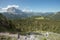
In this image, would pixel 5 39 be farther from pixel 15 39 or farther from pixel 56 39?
pixel 56 39

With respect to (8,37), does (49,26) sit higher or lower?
lower

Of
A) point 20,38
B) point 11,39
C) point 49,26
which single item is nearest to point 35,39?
point 20,38

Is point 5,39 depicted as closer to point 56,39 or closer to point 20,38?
Result: point 20,38

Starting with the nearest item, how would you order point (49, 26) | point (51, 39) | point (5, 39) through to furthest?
point (5, 39) → point (51, 39) → point (49, 26)

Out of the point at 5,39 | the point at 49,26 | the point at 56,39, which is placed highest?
the point at 5,39

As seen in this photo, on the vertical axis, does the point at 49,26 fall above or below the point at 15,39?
below

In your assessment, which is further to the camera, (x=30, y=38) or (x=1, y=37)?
(x=30, y=38)

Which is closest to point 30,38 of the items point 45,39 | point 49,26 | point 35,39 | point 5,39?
point 35,39

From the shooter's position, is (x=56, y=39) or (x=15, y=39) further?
(x=56, y=39)

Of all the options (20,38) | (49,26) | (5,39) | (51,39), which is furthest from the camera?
(49,26)
